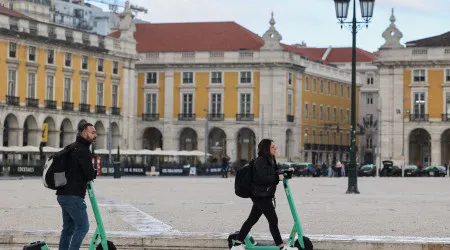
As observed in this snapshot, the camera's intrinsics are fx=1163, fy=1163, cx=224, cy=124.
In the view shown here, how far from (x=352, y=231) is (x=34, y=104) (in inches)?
2614

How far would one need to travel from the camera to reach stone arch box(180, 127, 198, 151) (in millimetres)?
106750

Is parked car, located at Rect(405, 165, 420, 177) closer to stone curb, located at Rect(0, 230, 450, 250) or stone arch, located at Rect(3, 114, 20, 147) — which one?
stone arch, located at Rect(3, 114, 20, 147)

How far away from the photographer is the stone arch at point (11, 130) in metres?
79.9

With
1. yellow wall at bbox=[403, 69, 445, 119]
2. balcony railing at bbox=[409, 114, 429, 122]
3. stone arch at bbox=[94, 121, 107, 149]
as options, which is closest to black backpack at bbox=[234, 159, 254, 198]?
stone arch at bbox=[94, 121, 107, 149]

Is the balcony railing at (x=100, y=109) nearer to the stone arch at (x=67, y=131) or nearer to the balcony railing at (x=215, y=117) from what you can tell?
the stone arch at (x=67, y=131)

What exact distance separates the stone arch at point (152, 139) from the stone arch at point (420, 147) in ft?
75.4

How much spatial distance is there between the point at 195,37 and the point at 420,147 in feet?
76.5

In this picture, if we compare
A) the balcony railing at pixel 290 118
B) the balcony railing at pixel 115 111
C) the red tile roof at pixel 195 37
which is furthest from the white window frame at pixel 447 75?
the balcony railing at pixel 115 111

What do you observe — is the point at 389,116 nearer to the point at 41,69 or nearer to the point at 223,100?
the point at 223,100

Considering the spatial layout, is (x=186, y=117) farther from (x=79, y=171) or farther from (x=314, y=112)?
(x=79, y=171)

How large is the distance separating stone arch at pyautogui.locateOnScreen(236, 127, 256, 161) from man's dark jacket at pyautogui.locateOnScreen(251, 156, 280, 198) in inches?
3571

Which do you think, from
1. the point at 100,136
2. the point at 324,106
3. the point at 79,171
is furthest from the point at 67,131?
the point at 79,171

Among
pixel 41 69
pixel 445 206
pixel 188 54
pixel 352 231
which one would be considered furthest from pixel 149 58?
pixel 352 231

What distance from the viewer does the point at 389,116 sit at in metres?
99.6
